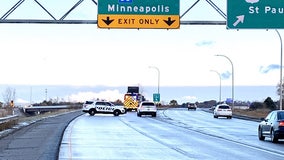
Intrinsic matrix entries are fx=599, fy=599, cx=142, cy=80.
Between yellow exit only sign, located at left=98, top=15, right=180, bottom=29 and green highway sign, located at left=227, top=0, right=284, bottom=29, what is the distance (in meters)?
2.41

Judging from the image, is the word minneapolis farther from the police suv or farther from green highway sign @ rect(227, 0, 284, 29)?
the police suv

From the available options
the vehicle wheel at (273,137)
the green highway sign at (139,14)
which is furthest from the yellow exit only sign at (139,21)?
the vehicle wheel at (273,137)

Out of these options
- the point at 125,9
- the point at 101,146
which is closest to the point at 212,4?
the point at 125,9

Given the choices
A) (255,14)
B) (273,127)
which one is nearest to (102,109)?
(273,127)

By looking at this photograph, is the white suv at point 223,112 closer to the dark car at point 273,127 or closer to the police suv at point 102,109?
the police suv at point 102,109

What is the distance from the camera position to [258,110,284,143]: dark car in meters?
26.9

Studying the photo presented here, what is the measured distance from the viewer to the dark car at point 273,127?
26891 mm

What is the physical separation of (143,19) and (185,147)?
5539mm

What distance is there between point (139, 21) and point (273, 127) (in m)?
8.25

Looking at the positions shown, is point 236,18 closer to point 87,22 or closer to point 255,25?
point 255,25

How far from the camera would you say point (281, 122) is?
27.0 metres

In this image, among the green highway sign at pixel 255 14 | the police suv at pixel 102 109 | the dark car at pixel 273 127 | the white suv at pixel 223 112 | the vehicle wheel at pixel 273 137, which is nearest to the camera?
the green highway sign at pixel 255 14

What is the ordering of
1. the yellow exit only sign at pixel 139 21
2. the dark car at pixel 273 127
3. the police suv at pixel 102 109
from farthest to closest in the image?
the police suv at pixel 102 109, the dark car at pixel 273 127, the yellow exit only sign at pixel 139 21

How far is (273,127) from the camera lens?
2750 cm
